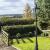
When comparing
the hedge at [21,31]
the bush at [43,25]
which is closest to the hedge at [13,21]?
the bush at [43,25]

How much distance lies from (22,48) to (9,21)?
14899 mm

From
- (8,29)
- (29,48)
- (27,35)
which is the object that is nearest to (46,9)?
(27,35)

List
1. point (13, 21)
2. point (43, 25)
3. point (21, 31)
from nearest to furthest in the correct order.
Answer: point (21, 31), point (43, 25), point (13, 21)

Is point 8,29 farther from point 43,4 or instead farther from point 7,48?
point 7,48

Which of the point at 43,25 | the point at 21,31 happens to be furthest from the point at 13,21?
the point at 21,31

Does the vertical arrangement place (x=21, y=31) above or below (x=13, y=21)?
below

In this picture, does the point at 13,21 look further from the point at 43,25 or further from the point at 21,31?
the point at 21,31

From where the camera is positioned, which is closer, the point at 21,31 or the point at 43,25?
the point at 21,31

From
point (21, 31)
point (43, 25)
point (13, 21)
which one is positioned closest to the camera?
point (21, 31)

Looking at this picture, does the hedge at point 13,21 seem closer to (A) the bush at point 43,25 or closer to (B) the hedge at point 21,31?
(A) the bush at point 43,25

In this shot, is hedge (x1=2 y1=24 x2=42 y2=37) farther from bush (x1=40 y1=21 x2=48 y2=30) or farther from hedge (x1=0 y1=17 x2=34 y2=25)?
hedge (x1=0 y1=17 x2=34 y2=25)

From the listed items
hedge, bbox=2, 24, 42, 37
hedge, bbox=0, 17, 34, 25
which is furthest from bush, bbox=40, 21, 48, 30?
hedge, bbox=0, 17, 34, 25

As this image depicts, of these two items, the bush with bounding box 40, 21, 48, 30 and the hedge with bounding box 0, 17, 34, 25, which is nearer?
the bush with bounding box 40, 21, 48, 30

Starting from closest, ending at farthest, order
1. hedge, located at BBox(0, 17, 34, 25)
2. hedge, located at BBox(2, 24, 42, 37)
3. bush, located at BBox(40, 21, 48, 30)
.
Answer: hedge, located at BBox(2, 24, 42, 37) → bush, located at BBox(40, 21, 48, 30) → hedge, located at BBox(0, 17, 34, 25)
